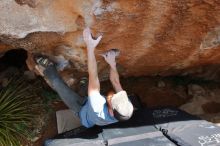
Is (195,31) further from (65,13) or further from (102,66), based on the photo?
(65,13)

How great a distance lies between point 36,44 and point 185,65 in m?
1.94

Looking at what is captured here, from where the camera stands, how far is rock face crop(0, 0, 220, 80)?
3979 mm

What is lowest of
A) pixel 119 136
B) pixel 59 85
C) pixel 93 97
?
pixel 119 136

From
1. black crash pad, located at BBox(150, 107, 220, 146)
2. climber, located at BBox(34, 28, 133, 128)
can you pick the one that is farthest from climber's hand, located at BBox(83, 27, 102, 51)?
black crash pad, located at BBox(150, 107, 220, 146)

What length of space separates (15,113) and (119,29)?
70.8 inches

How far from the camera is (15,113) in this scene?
524 cm

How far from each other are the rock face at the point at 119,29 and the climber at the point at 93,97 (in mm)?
121

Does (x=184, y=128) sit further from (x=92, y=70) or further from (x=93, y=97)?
(x=92, y=70)

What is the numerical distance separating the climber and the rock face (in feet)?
0.40

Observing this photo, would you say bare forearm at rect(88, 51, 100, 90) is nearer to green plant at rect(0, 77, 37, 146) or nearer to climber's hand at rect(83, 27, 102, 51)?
climber's hand at rect(83, 27, 102, 51)

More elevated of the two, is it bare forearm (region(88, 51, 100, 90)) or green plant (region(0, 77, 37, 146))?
bare forearm (region(88, 51, 100, 90))

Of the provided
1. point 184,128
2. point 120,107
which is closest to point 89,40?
point 120,107

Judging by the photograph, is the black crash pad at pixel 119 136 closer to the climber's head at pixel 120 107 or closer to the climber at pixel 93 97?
the climber at pixel 93 97

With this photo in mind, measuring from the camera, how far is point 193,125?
177 inches
